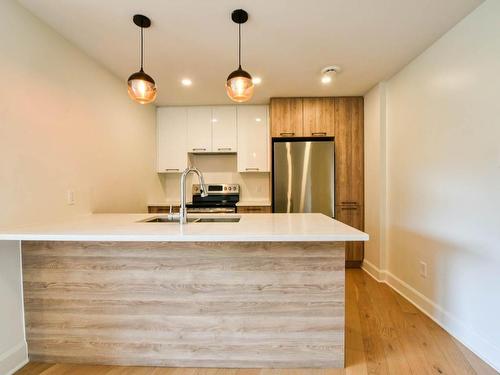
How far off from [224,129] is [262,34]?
5.92 ft

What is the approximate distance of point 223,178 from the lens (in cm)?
Result: 398

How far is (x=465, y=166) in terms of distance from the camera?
69.7 inches

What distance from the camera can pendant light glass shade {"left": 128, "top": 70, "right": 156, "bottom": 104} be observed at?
68.2 inches

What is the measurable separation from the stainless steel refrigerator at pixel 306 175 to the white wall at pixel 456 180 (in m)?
0.85

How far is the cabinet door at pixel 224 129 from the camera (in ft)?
12.0

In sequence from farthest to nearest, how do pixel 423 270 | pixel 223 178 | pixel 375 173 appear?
pixel 223 178, pixel 375 173, pixel 423 270

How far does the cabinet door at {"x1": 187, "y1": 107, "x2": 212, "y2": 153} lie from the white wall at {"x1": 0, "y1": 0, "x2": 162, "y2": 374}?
1.08 m

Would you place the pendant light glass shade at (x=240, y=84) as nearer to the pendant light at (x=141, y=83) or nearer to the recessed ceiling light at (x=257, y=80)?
the pendant light at (x=141, y=83)

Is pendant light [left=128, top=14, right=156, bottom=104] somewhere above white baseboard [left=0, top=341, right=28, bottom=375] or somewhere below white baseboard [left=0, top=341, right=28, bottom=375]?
above

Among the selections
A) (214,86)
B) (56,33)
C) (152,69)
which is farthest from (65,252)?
(214,86)

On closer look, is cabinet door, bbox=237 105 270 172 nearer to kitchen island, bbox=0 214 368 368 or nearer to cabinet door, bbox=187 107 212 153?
cabinet door, bbox=187 107 212 153

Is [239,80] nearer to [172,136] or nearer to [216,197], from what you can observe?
[172,136]

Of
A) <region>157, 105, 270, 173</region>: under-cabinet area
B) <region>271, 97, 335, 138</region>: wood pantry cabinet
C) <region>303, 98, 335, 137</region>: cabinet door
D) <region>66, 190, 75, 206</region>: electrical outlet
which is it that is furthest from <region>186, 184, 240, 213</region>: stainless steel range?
<region>66, 190, 75, 206</region>: electrical outlet

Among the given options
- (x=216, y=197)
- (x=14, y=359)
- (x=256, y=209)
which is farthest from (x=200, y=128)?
(x=14, y=359)
